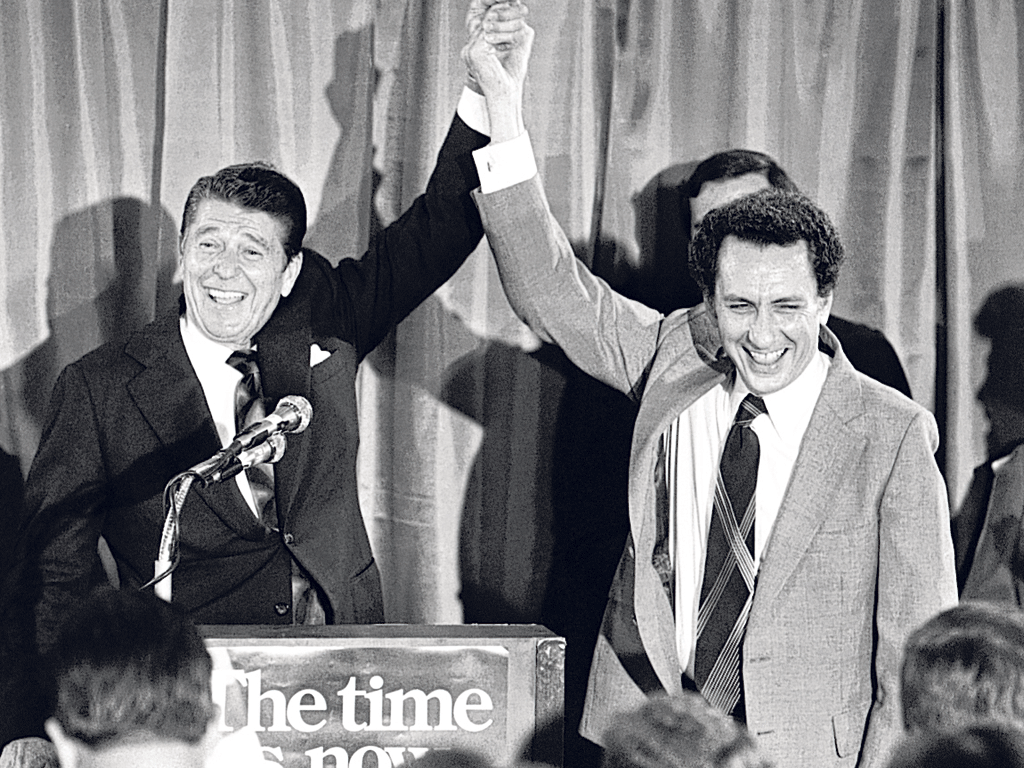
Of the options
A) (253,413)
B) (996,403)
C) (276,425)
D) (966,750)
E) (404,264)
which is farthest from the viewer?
(996,403)

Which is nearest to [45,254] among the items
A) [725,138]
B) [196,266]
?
[196,266]

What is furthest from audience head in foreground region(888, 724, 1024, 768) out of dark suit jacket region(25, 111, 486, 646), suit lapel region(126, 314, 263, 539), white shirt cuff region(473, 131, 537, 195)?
suit lapel region(126, 314, 263, 539)

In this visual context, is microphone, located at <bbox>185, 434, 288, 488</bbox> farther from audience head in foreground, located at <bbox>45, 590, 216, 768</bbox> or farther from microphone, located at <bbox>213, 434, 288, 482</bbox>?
audience head in foreground, located at <bbox>45, 590, 216, 768</bbox>

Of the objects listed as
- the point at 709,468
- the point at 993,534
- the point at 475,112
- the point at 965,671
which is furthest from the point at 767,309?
the point at 993,534

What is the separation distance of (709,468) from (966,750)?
1257 millimetres

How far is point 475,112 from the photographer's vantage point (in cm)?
253

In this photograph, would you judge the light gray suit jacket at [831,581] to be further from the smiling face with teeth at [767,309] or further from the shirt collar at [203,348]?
Answer: the shirt collar at [203,348]

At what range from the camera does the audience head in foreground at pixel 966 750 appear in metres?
0.95

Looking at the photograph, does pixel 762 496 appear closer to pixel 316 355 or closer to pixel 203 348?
pixel 316 355

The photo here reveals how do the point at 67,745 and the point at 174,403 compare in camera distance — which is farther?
the point at 174,403

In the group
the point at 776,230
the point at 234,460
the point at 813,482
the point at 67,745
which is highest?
the point at 776,230

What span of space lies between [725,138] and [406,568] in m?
1.19

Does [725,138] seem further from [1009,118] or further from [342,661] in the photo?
[342,661]

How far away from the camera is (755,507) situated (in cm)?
215
